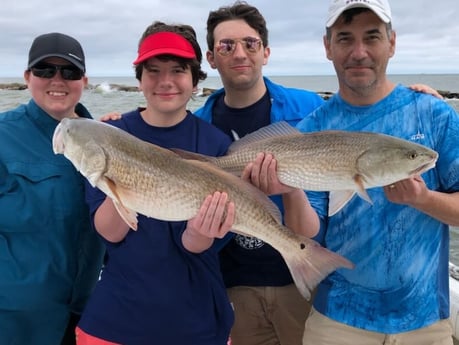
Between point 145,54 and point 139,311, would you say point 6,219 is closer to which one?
point 139,311

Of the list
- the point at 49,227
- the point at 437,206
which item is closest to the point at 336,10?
the point at 437,206

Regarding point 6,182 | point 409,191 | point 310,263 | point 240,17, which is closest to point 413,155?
point 409,191

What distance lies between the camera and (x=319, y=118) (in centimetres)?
337

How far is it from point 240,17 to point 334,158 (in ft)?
5.49

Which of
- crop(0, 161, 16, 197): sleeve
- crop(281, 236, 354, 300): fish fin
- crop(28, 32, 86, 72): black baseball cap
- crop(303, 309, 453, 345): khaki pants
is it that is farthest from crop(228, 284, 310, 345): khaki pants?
crop(28, 32, 86, 72): black baseball cap

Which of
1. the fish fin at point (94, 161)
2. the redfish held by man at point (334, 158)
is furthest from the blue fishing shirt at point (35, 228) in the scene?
the redfish held by man at point (334, 158)

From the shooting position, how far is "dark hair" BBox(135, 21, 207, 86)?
3174 mm

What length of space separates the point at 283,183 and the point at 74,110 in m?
1.84

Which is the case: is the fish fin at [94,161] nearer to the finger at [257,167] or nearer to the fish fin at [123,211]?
the fish fin at [123,211]

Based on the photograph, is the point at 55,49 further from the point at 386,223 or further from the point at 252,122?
the point at 386,223

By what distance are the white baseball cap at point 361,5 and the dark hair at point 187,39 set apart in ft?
3.06

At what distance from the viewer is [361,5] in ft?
9.89

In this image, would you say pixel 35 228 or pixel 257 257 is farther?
Answer: pixel 257 257

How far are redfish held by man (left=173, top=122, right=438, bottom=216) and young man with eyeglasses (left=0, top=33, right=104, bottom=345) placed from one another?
1086 mm
